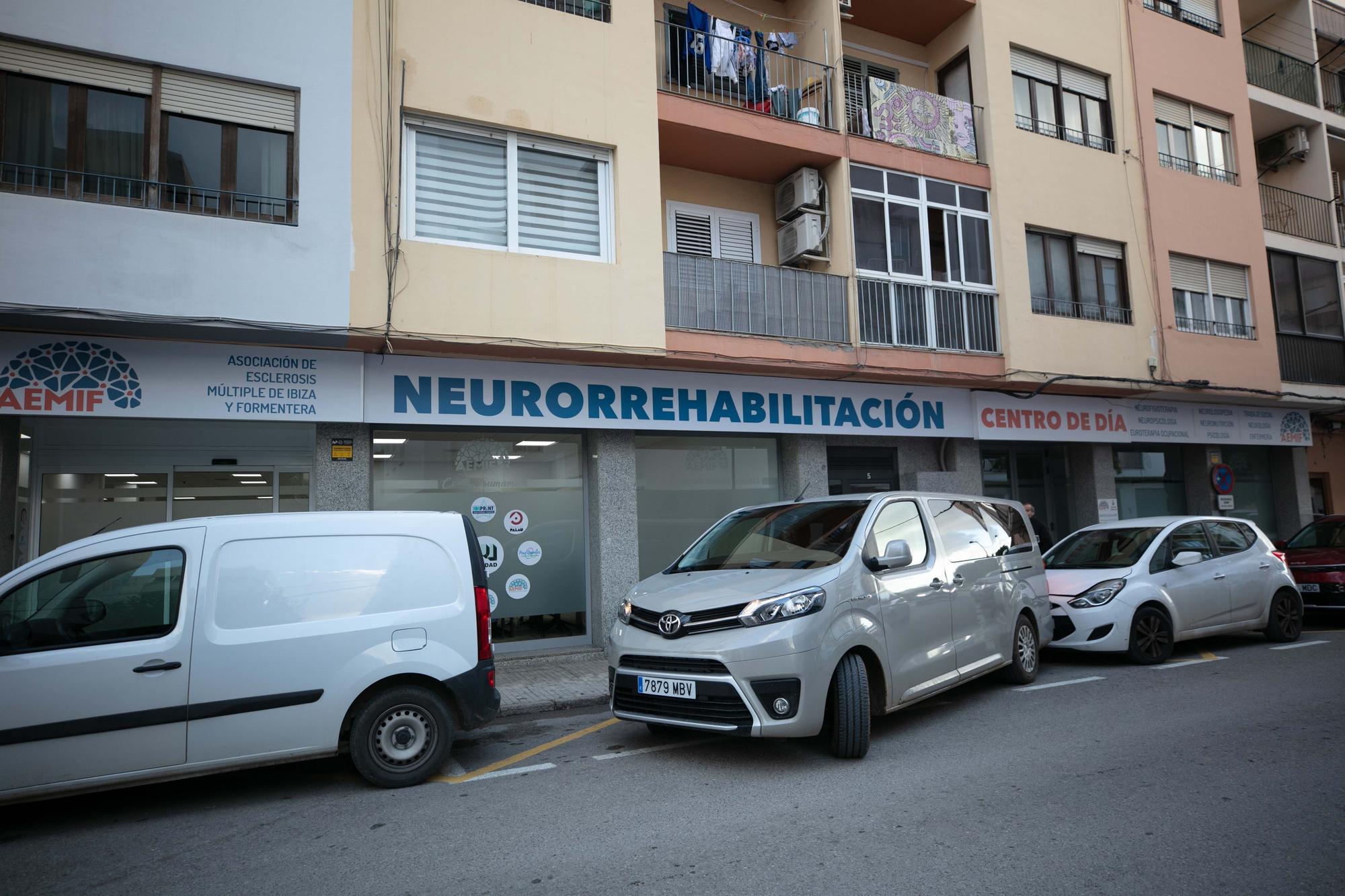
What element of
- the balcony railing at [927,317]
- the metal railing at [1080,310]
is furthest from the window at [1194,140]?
the balcony railing at [927,317]

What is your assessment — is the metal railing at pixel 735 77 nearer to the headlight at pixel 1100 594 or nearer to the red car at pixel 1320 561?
the headlight at pixel 1100 594

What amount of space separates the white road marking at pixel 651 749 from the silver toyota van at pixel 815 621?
0.38 meters

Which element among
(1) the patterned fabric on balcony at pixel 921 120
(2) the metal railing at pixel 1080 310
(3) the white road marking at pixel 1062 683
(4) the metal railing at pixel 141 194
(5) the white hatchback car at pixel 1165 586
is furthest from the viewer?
(2) the metal railing at pixel 1080 310

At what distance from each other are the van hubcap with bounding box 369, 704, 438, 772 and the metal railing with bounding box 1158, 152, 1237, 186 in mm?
17181

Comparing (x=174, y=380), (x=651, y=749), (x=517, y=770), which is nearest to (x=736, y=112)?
(x=174, y=380)

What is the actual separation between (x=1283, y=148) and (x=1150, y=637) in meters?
17.2

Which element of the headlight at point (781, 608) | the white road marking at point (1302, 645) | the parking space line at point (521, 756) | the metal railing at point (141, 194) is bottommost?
the white road marking at point (1302, 645)

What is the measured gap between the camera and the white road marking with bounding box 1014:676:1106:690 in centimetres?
779

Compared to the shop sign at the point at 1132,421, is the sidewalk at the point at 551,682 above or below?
below

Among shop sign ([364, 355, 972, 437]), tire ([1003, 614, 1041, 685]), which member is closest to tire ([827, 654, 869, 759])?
tire ([1003, 614, 1041, 685])

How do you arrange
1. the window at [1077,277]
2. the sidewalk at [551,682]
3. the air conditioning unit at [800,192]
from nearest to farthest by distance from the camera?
the sidewalk at [551,682]
the air conditioning unit at [800,192]
the window at [1077,277]

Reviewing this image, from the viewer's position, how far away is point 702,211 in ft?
42.3

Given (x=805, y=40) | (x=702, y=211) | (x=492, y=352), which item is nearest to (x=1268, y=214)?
(x=805, y=40)

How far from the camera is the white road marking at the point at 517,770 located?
5664 mm
